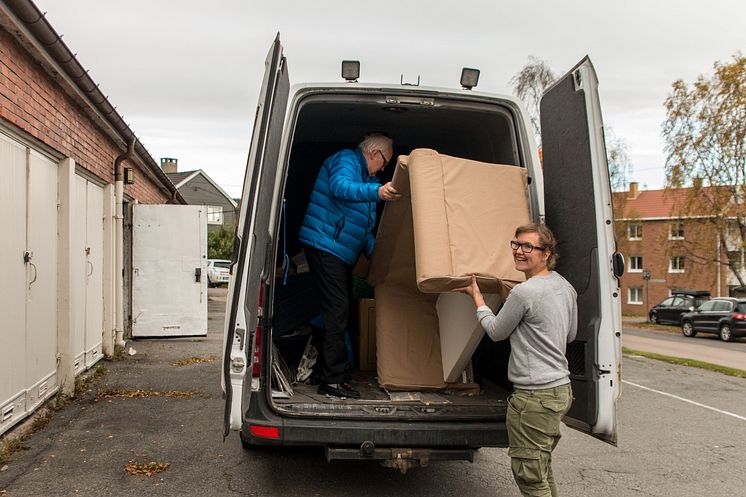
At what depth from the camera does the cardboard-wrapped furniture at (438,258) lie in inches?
134

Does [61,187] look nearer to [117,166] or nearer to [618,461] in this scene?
[117,166]

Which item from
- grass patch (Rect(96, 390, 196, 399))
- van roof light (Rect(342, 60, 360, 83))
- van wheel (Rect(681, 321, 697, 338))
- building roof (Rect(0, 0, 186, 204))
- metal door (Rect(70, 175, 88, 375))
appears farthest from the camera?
van wheel (Rect(681, 321, 697, 338))

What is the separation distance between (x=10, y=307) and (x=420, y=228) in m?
3.19

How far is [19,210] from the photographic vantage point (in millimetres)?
5043

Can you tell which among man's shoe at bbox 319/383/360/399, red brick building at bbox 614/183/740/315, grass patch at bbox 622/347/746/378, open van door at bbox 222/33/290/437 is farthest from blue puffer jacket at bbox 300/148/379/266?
red brick building at bbox 614/183/740/315

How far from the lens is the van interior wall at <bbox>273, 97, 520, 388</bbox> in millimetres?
4543

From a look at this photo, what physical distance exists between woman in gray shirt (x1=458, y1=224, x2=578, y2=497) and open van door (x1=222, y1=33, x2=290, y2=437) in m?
1.13

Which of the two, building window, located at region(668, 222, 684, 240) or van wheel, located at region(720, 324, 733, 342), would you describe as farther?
building window, located at region(668, 222, 684, 240)

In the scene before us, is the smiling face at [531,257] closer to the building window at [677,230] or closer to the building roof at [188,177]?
the building window at [677,230]

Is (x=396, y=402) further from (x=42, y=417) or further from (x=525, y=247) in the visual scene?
(x=42, y=417)

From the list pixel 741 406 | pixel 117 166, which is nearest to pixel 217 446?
pixel 117 166

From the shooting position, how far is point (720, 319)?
23375mm

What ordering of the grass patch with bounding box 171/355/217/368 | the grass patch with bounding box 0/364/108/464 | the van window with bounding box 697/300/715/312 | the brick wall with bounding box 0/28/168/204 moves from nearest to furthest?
the grass patch with bounding box 0/364/108/464 < the brick wall with bounding box 0/28/168/204 < the grass patch with bounding box 171/355/217/368 < the van window with bounding box 697/300/715/312

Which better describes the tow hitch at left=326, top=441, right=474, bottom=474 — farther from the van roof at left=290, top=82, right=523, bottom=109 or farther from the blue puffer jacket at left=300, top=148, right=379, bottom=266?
the van roof at left=290, top=82, right=523, bottom=109
